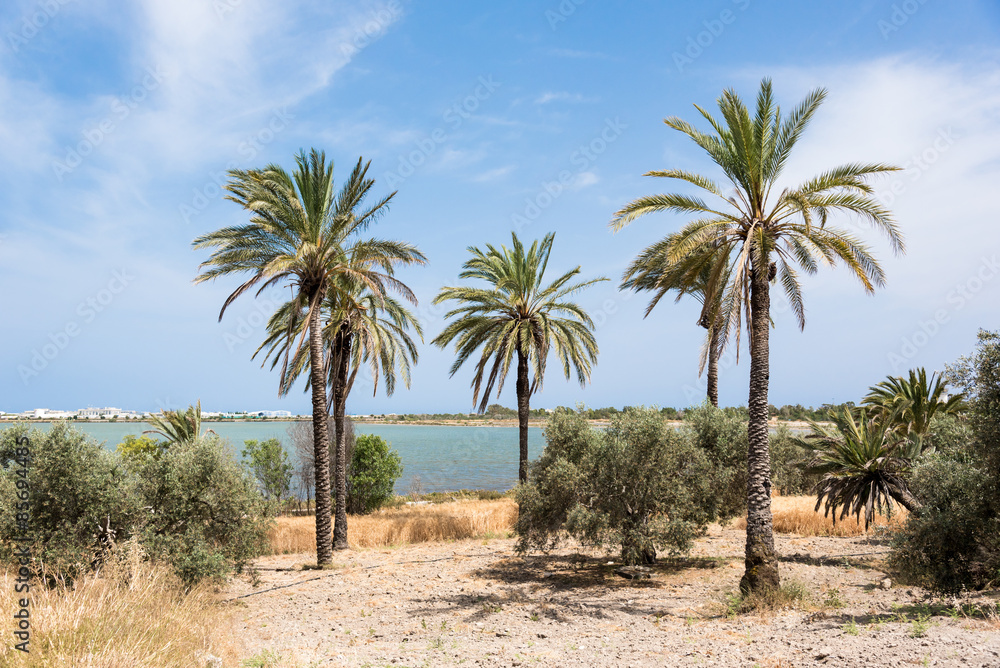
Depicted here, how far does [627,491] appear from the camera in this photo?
46.0 feet

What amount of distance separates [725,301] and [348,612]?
10926 mm

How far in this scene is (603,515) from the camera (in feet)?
44.9

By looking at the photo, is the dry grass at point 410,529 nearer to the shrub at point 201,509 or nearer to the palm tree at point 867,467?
the shrub at point 201,509

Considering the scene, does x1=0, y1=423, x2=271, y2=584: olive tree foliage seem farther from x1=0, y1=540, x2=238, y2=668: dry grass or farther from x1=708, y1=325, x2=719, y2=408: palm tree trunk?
x1=708, y1=325, x2=719, y2=408: palm tree trunk

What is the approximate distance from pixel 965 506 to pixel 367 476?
26673 millimetres

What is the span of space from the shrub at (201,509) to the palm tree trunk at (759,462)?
34.4 feet

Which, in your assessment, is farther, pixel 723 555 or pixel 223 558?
pixel 723 555

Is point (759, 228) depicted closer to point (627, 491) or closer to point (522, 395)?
point (627, 491)

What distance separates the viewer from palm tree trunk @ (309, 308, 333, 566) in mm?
17109

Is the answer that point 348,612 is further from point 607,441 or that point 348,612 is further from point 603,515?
point 607,441

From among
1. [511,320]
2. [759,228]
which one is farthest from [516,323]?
[759,228]

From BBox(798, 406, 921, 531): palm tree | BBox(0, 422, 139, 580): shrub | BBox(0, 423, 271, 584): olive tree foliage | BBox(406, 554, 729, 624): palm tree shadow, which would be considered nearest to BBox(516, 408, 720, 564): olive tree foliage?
BBox(406, 554, 729, 624): palm tree shadow

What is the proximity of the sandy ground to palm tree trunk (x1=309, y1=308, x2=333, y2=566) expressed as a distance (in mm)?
1082

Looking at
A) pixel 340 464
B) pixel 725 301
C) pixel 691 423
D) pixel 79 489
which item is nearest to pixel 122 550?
pixel 79 489
